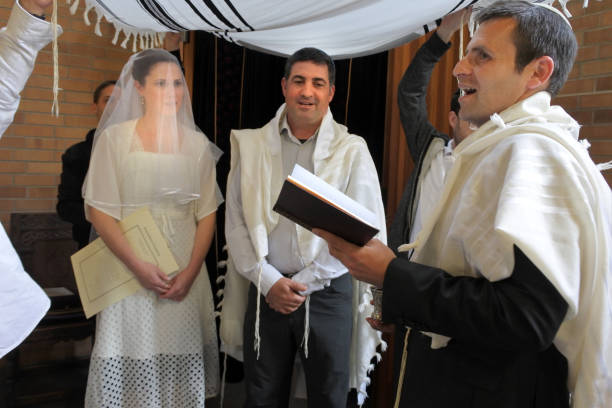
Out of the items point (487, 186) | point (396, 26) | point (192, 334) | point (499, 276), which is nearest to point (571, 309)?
point (499, 276)

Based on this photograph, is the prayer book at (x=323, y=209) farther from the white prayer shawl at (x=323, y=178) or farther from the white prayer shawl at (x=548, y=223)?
the white prayer shawl at (x=323, y=178)

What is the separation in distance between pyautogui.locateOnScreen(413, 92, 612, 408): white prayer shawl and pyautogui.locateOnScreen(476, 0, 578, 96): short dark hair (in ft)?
0.26

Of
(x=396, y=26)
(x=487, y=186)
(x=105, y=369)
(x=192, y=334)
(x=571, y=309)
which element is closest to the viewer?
(x=571, y=309)

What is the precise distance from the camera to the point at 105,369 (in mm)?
2055

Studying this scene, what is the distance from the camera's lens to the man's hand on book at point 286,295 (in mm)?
1982

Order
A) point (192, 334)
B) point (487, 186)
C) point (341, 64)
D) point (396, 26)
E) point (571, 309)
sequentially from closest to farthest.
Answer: point (571, 309), point (487, 186), point (396, 26), point (192, 334), point (341, 64)

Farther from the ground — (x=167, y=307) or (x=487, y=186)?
(x=487, y=186)

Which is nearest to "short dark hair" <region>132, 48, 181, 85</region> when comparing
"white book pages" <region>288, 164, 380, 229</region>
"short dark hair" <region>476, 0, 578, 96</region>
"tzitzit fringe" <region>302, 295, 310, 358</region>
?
"tzitzit fringe" <region>302, 295, 310, 358</region>

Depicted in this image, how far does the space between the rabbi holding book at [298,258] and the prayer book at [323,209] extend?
912 mm

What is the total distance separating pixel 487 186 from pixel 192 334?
157cm

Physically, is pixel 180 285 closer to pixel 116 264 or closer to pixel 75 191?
pixel 116 264

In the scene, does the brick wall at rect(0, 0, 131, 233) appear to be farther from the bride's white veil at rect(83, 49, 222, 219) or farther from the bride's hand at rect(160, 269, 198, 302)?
the bride's hand at rect(160, 269, 198, 302)

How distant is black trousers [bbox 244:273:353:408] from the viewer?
2.05 metres

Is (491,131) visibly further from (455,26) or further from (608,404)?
(455,26)
